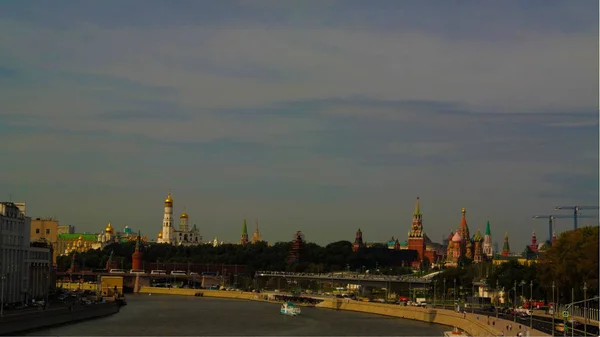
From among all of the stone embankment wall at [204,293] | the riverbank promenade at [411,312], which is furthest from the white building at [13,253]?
the stone embankment wall at [204,293]

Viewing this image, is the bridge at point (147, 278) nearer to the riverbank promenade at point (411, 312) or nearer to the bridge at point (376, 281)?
the riverbank promenade at point (411, 312)

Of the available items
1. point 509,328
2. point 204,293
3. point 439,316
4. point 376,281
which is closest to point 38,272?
point 439,316

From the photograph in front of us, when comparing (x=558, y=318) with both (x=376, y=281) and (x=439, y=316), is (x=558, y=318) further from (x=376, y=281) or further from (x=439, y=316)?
(x=376, y=281)

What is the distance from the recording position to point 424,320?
104m

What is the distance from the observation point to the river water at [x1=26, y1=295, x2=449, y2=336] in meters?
81.2

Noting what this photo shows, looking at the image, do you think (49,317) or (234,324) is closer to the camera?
(49,317)

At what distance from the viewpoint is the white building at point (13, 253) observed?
276 feet

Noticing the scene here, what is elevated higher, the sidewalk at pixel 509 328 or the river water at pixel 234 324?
the sidewalk at pixel 509 328

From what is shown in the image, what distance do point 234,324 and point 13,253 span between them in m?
21.0

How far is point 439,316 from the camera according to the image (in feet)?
333

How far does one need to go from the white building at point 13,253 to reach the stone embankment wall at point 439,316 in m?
38.1

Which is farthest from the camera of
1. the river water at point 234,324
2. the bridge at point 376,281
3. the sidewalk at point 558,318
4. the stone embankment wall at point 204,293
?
the stone embankment wall at point 204,293

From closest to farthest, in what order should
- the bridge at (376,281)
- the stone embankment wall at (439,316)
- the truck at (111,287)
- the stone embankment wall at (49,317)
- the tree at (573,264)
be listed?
the stone embankment wall at (49,317) < the stone embankment wall at (439,316) < the tree at (573,264) < the truck at (111,287) < the bridge at (376,281)

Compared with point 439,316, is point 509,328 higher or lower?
higher
